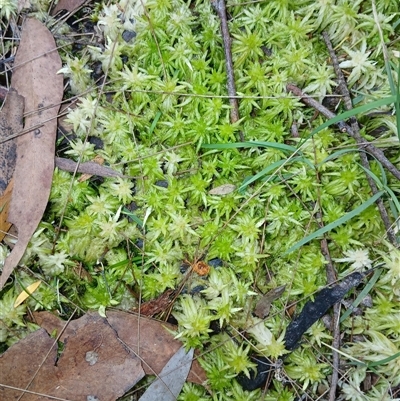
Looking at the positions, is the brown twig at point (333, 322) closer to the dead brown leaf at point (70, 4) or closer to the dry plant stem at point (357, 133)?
the dry plant stem at point (357, 133)

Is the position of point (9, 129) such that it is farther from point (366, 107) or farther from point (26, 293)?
point (366, 107)

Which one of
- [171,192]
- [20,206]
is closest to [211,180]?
[171,192]

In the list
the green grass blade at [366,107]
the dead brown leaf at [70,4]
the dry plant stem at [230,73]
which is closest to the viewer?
the green grass blade at [366,107]

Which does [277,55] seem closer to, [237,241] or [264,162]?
[264,162]

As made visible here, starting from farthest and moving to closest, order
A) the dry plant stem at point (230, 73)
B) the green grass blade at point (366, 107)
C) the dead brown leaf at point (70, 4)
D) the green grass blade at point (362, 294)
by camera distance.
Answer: the dead brown leaf at point (70, 4), the dry plant stem at point (230, 73), the green grass blade at point (362, 294), the green grass blade at point (366, 107)

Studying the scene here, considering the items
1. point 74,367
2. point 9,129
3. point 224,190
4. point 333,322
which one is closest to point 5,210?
point 9,129

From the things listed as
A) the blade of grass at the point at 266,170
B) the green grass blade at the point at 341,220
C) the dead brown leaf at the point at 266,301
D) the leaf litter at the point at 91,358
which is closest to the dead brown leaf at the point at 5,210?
the leaf litter at the point at 91,358
